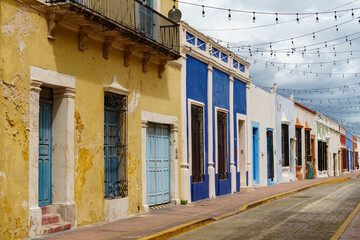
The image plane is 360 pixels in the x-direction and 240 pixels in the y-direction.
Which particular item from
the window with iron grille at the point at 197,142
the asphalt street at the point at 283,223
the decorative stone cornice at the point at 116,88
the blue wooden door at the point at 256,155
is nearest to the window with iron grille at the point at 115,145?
the decorative stone cornice at the point at 116,88

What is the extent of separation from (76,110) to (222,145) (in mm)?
9989

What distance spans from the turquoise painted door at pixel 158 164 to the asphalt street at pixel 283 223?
8.13ft

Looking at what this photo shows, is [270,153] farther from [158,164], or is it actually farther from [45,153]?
[45,153]

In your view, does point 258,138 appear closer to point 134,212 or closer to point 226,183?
point 226,183

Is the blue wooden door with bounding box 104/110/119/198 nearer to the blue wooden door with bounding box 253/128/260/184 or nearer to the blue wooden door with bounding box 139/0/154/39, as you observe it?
the blue wooden door with bounding box 139/0/154/39

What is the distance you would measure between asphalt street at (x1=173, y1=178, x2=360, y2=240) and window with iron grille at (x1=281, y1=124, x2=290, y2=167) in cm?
1399

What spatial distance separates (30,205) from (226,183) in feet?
37.9

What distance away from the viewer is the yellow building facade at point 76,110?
8602mm

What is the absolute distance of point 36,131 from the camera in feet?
29.9

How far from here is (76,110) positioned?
Result: 33.9ft

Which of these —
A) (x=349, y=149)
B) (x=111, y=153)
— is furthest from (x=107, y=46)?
(x=349, y=149)

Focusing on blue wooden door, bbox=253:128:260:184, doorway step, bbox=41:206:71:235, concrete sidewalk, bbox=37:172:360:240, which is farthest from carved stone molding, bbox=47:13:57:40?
blue wooden door, bbox=253:128:260:184

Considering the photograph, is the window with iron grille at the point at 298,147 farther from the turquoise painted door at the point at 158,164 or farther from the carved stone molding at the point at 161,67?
the carved stone molding at the point at 161,67

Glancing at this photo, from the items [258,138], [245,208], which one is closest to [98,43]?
[245,208]
